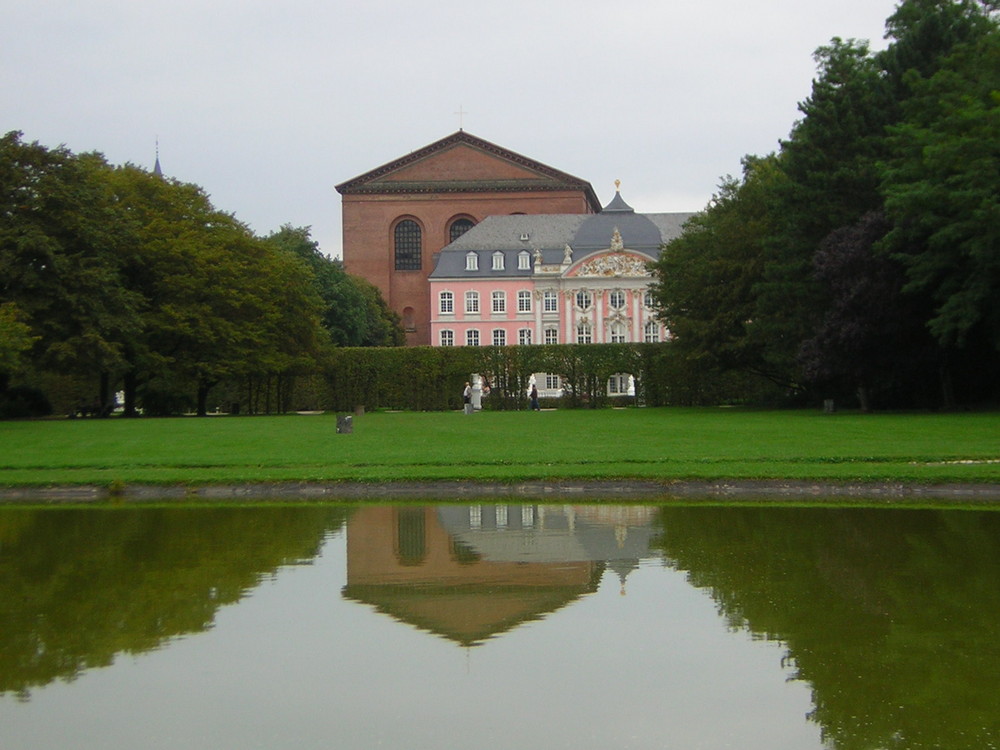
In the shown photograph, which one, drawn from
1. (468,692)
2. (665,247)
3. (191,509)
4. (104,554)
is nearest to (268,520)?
(191,509)

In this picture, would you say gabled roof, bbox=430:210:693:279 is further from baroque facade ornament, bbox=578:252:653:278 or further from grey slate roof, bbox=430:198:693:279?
baroque facade ornament, bbox=578:252:653:278

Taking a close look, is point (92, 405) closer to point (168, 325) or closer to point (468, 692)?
point (168, 325)

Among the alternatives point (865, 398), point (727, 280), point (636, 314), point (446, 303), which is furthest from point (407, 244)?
point (865, 398)

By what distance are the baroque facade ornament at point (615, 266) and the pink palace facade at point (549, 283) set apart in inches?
3.1

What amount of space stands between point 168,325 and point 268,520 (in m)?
39.1

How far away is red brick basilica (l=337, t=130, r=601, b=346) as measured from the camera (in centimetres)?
11412

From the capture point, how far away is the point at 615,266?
98500mm

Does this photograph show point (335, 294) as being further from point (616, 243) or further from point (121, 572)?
point (121, 572)

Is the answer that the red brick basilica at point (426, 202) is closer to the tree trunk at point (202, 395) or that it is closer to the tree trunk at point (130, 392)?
the tree trunk at point (202, 395)

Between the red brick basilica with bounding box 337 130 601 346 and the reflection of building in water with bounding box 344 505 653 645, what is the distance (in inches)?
3846

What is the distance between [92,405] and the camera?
6253 cm

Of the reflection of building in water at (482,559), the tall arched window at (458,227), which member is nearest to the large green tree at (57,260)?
the reflection of building in water at (482,559)

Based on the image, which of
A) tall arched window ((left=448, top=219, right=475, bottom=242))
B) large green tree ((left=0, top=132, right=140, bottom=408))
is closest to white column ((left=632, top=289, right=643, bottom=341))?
tall arched window ((left=448, top=219, right=475, bottom=242))

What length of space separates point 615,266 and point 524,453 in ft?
245
